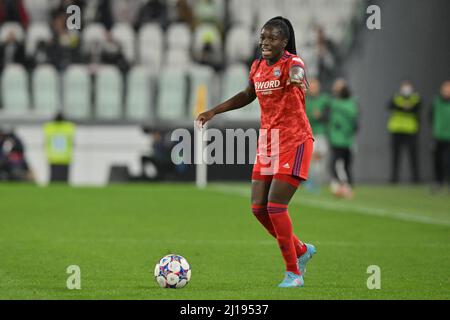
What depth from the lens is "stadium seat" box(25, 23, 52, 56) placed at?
31.6 meters

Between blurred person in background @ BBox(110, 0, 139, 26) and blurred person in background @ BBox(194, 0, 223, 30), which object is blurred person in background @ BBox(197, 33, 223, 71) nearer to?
blurred person in background @ BBox(194, 0, 223, 30)

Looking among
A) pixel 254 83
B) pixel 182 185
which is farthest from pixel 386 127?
pixel 254 83

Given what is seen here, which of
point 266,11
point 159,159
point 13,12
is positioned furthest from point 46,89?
point 266,11

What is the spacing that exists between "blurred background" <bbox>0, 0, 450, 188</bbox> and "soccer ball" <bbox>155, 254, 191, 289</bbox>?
18.7 m

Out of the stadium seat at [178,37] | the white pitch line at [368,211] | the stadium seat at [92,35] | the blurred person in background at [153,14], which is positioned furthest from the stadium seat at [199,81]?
the white pitch line at [368,211]

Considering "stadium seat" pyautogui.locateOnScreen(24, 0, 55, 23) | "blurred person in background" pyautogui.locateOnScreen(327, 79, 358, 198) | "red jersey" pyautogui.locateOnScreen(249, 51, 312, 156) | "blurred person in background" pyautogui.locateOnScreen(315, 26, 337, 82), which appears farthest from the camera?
"stadium seat" pyautogui.locateOnScreen(24, 0, 55, 23)

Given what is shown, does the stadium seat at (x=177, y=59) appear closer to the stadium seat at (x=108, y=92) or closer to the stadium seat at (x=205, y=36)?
the stadium seat at (x=205, y=36)

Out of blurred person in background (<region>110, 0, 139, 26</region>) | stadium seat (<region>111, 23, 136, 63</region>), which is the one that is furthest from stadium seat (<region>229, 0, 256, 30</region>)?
stadium seat (<region>111, 23, 136, 63</region>)

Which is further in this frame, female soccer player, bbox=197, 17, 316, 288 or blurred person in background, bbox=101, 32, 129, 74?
blurred person in background, bbox=101, 32, 129, 74

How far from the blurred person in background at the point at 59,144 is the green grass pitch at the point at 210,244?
3.88 metres

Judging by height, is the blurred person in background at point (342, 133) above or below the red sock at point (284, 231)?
below

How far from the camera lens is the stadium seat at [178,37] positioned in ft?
104
